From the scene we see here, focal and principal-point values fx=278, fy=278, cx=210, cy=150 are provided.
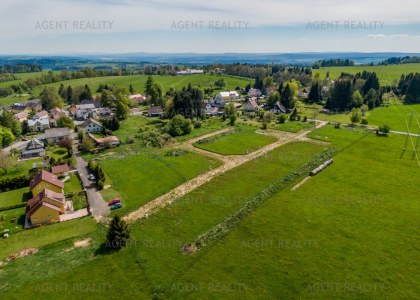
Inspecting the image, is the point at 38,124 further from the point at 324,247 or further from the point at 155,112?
the point at 324,247


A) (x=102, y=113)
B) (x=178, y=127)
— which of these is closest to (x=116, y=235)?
(x=178, y=127)

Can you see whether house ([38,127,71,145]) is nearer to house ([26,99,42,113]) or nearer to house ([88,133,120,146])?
house ([88,133,120,146])

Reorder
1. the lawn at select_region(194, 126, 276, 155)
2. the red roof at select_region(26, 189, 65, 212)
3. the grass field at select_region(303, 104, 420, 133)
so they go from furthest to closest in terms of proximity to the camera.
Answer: the grass field at select_region(303, 104, 420, 133) → the lawn at select_region(194, 126, 276, 155) → the red roof at select_region(26, 189, 65, 212)

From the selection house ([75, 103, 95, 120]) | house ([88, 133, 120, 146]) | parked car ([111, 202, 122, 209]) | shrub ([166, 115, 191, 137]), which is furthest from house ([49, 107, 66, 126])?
parked car ([111, 202, 122, 209])

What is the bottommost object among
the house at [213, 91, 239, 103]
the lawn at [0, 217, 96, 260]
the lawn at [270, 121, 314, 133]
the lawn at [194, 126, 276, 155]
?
the lawn at [0, 217, 96, 260]

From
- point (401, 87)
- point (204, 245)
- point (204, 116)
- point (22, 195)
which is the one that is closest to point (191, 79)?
point (204, 116)

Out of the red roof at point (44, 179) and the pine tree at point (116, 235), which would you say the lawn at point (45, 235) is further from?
the red roof at point (44, 179)

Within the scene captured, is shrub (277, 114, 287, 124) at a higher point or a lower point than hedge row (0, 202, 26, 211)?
higher

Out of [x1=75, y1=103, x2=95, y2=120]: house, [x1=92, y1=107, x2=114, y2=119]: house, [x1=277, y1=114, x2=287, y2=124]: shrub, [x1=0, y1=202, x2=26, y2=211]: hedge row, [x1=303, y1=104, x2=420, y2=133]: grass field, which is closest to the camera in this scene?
[x1=0, y1=202, x2=26, y2=211]: hedge row
